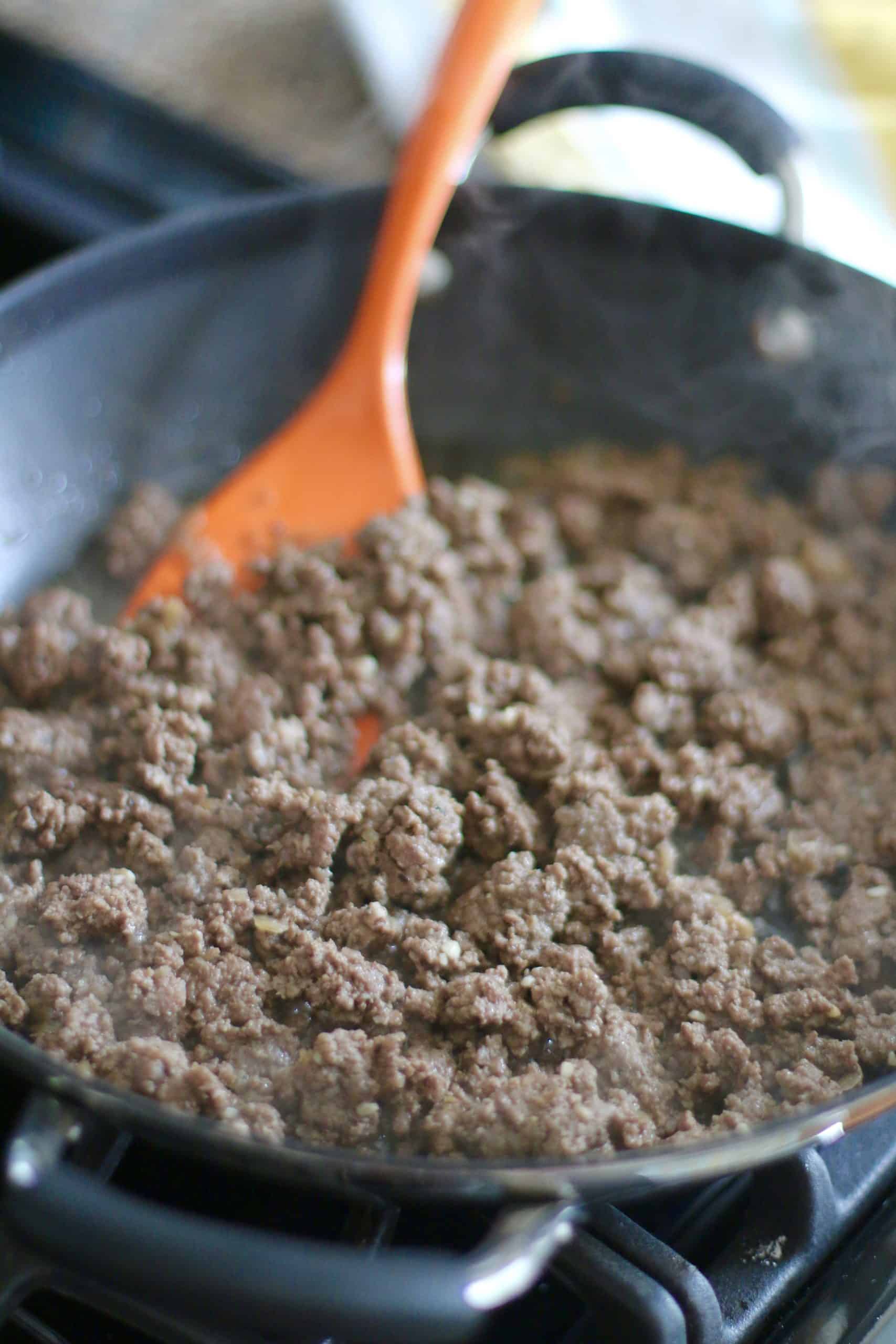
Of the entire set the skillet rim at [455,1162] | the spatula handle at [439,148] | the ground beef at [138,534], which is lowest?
the skillet rim at [455,1162]

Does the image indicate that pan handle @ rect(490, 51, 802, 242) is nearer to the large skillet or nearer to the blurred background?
the large skillet

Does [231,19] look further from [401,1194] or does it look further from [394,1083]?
[401,1194]

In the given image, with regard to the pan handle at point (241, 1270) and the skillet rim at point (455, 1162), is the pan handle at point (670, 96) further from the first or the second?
the pan handle at point (241, 1270)

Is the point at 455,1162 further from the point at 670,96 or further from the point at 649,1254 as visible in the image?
the point at 670,96

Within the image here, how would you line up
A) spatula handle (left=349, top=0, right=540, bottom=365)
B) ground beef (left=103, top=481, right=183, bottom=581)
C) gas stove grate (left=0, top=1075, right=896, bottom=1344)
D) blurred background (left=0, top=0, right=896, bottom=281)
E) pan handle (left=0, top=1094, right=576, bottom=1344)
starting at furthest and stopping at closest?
blurred background (left=0, top=0, right=896, bottom=281)
ground beef (left=103, top=481, right=183, bottom=581)
spatula handle (left=349, top=0, right=540, bottom=365)
gas stove grate (left=0, top=1075, right=896, bottom=1344)
pan handle (left=0, top=1094, right=576, bottom=1344)

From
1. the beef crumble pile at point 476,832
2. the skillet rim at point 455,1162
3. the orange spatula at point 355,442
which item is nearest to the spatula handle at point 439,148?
the orange spatula at point 355,442

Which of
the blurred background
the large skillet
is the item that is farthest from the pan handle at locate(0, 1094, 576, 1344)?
the blurred background

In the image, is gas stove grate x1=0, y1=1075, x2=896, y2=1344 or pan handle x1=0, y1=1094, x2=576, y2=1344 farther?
gas stove grate x1=0, y1=1075, x2=896, y2=1344

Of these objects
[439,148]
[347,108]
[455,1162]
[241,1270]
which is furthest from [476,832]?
[347,108]
